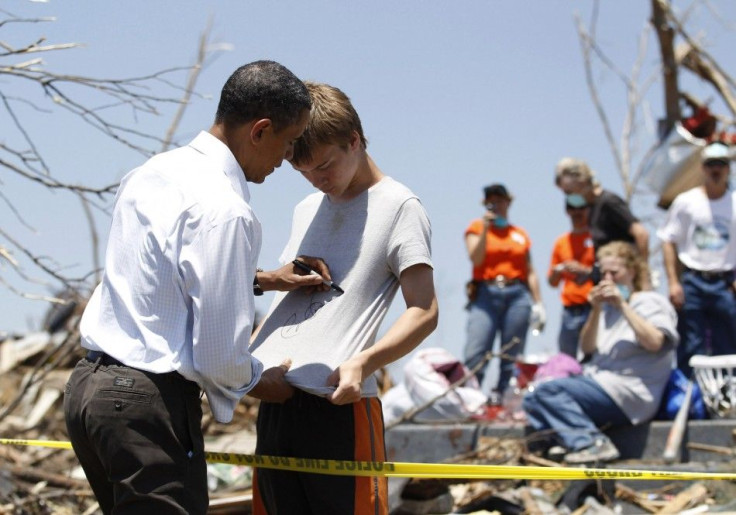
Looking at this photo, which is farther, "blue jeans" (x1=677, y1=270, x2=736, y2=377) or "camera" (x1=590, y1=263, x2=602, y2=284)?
"blue jeans" (x1=677, y1=270, x2=736, y2=377)

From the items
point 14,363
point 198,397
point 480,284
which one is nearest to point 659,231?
point 480,284

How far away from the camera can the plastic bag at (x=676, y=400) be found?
726 centimetres

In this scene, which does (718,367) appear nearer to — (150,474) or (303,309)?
(303,309)

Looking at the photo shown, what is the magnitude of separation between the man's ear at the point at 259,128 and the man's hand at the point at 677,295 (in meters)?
5.64

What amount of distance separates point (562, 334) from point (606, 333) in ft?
3.33

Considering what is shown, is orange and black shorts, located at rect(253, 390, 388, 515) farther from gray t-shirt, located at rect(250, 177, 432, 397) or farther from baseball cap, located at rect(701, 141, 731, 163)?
baseball cap, located at rect(701, 141, 731, 163)

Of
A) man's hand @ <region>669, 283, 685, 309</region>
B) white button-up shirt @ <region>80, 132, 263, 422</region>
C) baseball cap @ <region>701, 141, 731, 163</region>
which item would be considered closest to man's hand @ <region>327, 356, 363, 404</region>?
white button-up shirt @ <region>80, 132, 263, 422</region>

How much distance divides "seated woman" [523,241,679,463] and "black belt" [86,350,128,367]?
4515 mm

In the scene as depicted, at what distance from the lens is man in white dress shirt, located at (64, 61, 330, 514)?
9.31 ft

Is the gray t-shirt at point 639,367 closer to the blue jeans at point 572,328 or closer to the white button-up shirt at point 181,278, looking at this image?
the blue jeans at point 572,328

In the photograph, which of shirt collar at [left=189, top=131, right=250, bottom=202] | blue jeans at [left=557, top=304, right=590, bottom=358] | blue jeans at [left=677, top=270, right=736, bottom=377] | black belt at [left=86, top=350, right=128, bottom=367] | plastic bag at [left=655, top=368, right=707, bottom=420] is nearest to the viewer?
black belt at [left=86, top=350, right=128, bottom=367]

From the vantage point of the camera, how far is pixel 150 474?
2.85 meters
